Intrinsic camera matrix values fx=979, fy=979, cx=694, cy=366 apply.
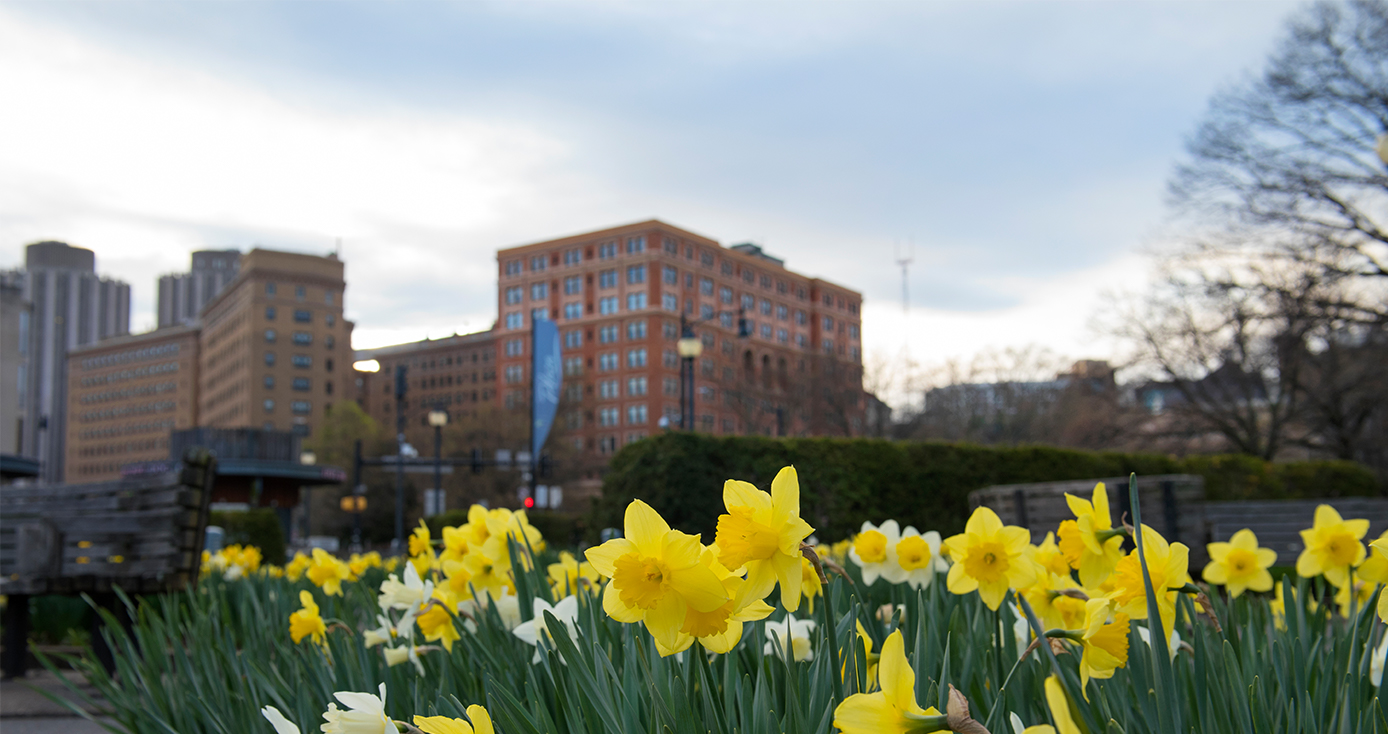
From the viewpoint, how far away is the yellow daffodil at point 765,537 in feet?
4.06

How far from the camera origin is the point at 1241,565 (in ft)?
8.04

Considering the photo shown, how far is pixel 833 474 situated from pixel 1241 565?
33.1ft

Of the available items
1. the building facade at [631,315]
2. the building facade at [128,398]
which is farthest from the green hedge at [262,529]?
the building facade at [128,398]

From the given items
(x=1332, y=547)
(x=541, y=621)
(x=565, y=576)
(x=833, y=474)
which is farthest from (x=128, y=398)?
(x=1332, y=547)

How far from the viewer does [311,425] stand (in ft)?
338

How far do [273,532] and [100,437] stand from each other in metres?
136

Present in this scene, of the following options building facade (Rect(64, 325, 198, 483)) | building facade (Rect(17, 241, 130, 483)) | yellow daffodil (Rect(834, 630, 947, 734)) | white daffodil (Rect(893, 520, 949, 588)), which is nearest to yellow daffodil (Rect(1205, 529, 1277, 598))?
white daffodil (Rect(893, 520, 949, 588))

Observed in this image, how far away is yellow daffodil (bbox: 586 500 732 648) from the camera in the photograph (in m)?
1.21

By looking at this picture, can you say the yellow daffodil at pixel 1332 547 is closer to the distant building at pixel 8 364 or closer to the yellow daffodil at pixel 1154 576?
the yellow daffodil at pixel 1154 576

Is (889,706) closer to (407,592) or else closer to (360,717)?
(360,717)

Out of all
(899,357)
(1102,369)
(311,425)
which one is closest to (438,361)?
(311,425)

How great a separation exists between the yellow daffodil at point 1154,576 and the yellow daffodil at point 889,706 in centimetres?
64

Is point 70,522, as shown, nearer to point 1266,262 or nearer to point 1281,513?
point 1281,513

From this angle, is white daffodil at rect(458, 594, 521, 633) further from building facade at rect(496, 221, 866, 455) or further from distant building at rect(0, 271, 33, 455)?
A: building facade at rect(496, 221, 866, 455)
